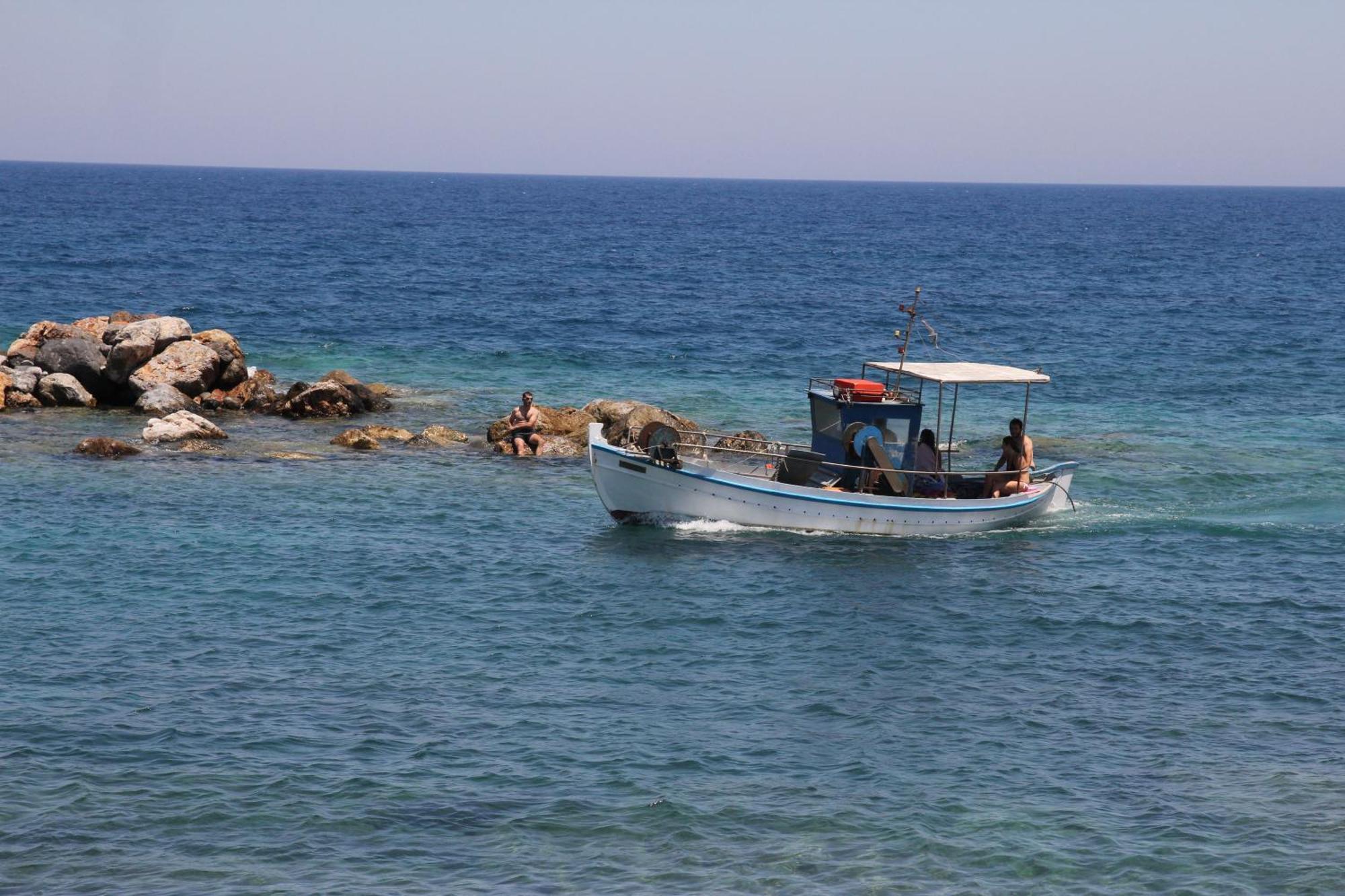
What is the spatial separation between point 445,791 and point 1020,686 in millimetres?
8994

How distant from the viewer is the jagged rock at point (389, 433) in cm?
3662

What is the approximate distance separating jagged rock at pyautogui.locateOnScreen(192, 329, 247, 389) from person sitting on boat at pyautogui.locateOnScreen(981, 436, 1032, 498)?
2245 centimetres

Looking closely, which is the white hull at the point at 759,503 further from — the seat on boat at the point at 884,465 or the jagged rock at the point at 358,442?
the jagged rock at the point at 358,442

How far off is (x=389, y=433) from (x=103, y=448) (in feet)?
23.2

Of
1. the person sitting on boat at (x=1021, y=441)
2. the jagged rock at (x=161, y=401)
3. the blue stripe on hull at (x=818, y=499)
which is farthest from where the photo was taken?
the jagged rock at (x=161, y=401)

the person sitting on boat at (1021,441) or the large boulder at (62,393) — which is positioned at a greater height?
the person sitting on boat at (1021,441)

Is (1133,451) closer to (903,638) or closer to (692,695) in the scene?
(903,638)

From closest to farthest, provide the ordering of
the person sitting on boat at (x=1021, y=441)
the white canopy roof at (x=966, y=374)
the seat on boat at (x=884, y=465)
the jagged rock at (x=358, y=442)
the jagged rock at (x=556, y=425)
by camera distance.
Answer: the white canopy roof at (x=966, y=374), the seat on boat at (x=884, y=465), the person sitting on boat at (x=1021, y=441), the jagged rock at (x=358, y=442), the jagged rock at (x=556, y=425)

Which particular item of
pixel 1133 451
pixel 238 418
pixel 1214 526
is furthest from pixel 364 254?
pixel 1214 526

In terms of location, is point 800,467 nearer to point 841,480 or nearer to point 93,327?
point 841,480

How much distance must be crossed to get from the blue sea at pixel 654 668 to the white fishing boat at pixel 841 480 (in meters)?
0.53

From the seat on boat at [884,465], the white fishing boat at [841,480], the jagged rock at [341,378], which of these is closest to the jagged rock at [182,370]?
the jagged rock at [341,378]

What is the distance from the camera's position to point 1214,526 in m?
30.2

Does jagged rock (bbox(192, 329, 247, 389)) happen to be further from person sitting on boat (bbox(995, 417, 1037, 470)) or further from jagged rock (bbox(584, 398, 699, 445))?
person sitting on boat (bbox(995, 417, 1037, 470))
